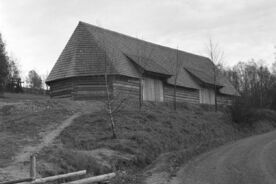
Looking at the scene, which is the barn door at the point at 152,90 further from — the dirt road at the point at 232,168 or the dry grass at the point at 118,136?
the dirt road at the point at 232,168

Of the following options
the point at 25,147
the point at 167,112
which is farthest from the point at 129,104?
the point at 25,147

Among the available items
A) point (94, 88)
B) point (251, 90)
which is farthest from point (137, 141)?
point (251, 90)

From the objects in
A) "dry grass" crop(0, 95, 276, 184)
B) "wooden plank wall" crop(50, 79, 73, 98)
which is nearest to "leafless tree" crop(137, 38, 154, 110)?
"dry grass" crop(0, 95, 276, 184)

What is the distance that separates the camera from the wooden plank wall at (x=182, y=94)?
33.1 m

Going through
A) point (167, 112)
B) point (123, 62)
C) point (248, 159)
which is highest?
point (123, 62)

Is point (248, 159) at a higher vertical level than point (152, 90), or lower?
lower

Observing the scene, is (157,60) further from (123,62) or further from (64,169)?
(64,169)

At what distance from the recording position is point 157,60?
115ft

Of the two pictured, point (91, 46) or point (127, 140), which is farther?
point (91, 46)

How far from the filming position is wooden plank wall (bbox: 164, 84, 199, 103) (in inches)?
1303

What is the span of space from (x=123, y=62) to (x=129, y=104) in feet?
12.0

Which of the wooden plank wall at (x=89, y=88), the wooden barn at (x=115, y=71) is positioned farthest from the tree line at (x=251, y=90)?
the wooden plank wall at (x=89, y=88)

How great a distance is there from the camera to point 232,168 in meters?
14.0

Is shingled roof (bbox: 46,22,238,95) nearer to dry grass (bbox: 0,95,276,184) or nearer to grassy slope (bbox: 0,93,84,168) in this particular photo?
dry grass (bbox: 0,95,276,184)
